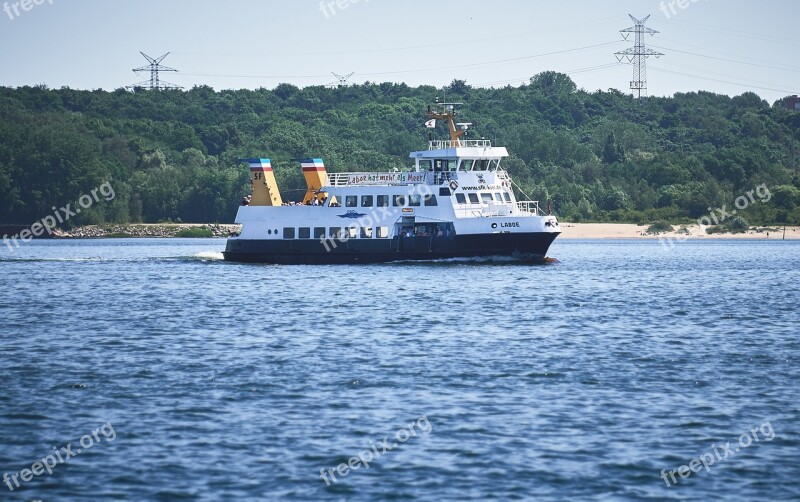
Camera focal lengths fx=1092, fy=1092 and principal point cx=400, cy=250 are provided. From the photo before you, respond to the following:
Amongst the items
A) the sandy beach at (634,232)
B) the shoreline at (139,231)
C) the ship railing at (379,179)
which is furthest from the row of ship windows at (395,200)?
the shoreline at (139,231)

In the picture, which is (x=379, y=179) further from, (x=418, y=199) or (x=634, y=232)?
(x=634, y=232)

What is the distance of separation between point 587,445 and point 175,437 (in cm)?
915

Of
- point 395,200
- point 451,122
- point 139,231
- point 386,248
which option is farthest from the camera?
point 139,231

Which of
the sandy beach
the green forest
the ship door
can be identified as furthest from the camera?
the green forest

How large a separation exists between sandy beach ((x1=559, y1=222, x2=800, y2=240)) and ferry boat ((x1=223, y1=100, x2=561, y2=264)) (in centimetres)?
7098

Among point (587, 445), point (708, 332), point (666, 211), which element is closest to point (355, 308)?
point (708, 332)

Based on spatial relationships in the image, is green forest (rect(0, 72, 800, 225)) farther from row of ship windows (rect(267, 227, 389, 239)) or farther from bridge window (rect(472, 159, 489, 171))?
bridge window (rect(472, 159, 489, 171))

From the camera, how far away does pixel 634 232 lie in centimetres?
14738

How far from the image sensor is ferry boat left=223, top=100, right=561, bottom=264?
7181 cm

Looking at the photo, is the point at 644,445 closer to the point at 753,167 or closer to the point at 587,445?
A: the point at 587,445

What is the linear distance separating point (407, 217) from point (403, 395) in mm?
44814

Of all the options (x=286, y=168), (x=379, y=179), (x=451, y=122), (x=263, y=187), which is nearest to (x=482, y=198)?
(x=451, y=122)

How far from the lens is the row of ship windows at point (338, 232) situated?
7506cm

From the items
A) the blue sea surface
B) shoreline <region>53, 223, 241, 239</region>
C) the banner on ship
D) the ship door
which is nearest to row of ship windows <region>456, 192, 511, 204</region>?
the banner on ship
